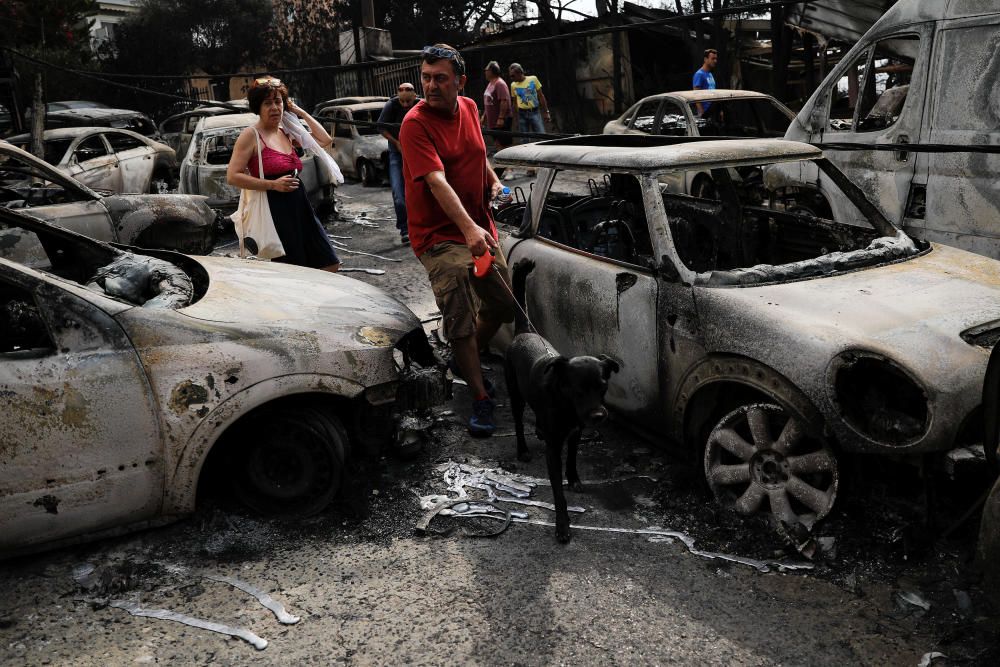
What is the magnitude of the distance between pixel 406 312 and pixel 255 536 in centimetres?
136

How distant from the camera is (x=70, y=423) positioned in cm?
328

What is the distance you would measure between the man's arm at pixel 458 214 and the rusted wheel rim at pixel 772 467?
4.55 ft

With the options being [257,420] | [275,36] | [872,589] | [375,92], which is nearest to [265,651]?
[257,420]

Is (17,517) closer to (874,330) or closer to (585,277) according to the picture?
(585,277)

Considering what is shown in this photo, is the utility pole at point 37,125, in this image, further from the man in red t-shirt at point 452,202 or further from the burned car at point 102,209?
the man in red t-shirt at point 452,202

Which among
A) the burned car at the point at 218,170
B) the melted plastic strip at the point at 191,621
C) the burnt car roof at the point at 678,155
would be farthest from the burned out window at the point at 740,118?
the melted plastic strip at the point at 191,621

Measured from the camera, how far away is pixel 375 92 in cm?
2164

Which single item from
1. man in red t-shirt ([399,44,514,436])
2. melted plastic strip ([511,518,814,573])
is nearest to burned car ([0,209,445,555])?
man in red t-shirt ([399,44,514,436])

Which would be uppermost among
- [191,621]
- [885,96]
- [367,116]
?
[885,96]

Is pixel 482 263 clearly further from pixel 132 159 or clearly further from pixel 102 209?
pixel 132 159

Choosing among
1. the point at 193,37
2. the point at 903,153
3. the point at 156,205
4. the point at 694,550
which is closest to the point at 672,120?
the point at 903,153

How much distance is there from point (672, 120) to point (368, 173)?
6.03 meters

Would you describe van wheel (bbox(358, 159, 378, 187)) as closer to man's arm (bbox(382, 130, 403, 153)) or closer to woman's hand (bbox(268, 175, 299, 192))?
man's arm (bbox(382, 130, 403, 153))

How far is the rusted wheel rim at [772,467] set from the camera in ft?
10.7
